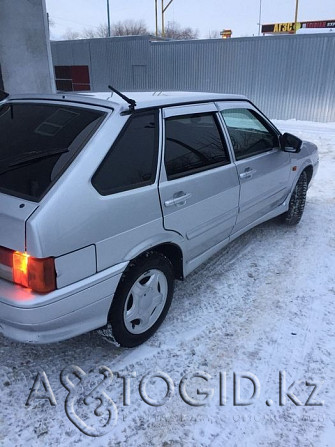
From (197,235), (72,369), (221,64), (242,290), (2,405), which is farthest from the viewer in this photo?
(221,64)

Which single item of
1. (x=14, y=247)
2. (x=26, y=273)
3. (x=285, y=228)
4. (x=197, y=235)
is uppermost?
(x=14, y=247)

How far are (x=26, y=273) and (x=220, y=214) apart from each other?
5.76 feet

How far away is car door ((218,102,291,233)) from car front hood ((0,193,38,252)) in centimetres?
198

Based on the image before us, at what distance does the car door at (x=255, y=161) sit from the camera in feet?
11.6

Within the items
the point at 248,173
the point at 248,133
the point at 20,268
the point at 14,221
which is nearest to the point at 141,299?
the point at 20,268

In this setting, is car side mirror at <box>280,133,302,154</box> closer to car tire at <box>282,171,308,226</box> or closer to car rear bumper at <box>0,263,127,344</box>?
car tire at <box>282,171,308,226</box>

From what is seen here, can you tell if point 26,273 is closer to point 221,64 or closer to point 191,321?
point 191,321

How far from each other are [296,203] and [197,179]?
2327 mm

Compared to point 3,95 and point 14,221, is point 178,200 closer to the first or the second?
point 14,221

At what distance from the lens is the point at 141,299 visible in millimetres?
2664

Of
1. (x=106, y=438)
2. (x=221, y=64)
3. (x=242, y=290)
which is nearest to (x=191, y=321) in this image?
(x=242, y=290)

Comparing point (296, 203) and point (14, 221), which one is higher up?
point (14, 221)

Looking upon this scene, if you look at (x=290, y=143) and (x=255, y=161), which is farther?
(x=290, y=143)

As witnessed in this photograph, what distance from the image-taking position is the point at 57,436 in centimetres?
212
